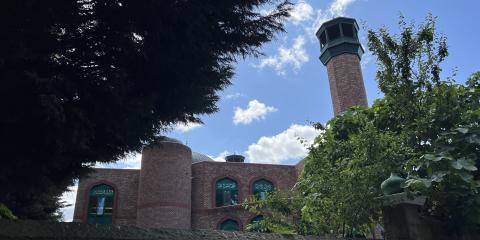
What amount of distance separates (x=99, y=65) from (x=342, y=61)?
2239cm

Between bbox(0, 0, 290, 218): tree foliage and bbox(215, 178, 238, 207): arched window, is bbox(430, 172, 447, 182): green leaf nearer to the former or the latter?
bbox(0, 0, 290, 218): tree foliage

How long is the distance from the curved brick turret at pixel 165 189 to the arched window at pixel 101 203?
9.37ft

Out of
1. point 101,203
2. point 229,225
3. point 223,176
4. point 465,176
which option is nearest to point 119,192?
point 101,203

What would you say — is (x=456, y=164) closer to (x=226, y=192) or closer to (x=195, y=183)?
(x=226, y=192)

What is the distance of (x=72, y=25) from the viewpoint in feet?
12.1

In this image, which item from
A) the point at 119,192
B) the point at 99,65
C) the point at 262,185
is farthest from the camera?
the point at 262,185

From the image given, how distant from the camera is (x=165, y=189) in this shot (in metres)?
23.2

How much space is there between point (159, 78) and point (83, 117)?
909 mm

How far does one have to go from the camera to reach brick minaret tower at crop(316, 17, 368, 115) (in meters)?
23.7

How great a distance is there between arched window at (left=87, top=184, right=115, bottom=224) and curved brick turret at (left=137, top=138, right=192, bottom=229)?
2855mm

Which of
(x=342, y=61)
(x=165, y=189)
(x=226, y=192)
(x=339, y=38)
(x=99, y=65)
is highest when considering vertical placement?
(x=339, y=38)

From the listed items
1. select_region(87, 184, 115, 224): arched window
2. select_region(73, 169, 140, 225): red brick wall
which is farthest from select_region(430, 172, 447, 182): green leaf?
select_region(87, 184, 115, 224): arched window

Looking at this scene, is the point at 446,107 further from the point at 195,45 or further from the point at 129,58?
the point at 129,58

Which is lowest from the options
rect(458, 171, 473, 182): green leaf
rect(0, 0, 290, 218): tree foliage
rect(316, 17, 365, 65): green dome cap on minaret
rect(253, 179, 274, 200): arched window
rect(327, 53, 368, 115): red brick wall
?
rect(458, 171, 473, 182): green leaf
